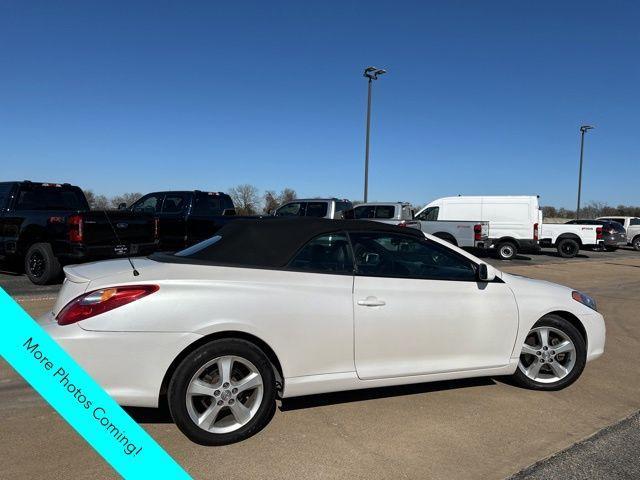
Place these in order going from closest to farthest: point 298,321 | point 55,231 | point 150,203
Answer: point 298,321
point 55,231
point 150,203

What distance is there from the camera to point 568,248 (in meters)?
21.9

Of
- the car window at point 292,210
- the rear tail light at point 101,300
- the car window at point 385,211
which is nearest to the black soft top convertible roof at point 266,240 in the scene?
the rear tail light at point 101,300

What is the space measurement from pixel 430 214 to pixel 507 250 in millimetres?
3384

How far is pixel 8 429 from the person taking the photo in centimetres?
341

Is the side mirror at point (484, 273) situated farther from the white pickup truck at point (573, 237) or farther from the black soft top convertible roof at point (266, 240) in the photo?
the white pickup truck at point (573, 237)

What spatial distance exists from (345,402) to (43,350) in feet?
8.88

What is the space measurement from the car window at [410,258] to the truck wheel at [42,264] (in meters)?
7.28

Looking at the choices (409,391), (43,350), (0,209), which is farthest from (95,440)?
(0,209)

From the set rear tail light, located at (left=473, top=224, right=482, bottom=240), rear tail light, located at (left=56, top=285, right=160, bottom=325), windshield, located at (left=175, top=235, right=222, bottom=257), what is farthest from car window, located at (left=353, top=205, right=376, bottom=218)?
rear tail light, located at (left=56, top=285, right=160, bottom=325)

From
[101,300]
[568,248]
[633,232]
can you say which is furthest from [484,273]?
[633,232]

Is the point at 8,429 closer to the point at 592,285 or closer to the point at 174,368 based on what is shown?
the point at 174,368

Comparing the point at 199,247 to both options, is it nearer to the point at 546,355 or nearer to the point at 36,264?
the point at 546,355

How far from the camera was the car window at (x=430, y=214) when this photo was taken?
806 inches

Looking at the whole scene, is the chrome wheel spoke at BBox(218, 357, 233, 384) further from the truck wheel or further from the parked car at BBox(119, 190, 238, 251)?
the parked car at BBox(119, 190, 238, 251)
